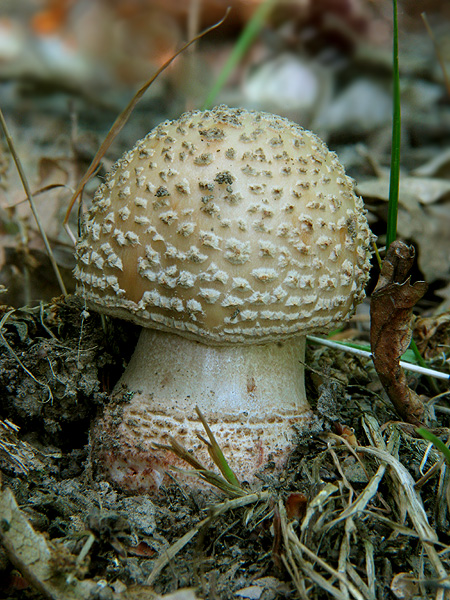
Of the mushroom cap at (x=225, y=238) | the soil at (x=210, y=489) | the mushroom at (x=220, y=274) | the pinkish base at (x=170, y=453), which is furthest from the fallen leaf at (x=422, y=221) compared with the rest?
the pinkish base at (x=170, y=453)

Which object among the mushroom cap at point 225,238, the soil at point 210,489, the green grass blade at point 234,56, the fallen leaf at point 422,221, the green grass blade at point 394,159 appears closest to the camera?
the soil at point 210,489

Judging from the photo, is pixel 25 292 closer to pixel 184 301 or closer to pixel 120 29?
pixel 184 301

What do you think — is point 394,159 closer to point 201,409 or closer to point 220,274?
point 220,274

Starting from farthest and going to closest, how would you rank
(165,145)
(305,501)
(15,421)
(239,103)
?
(239,103)
(15,421)
(165,145)
(305,501)

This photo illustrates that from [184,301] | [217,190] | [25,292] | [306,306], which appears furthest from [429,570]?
[25,292]

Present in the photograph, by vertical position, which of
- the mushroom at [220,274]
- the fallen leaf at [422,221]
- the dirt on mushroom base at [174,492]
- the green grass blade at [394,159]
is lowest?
the dirt on mushroom base at [174,492]

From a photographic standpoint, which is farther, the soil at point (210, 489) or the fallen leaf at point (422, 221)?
the fallen leaf at point (422, 221)

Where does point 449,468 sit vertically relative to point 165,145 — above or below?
below

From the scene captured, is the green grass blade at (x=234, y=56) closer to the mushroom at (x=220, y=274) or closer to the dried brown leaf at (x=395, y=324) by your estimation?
the mushroom at (x=220, y=274)
